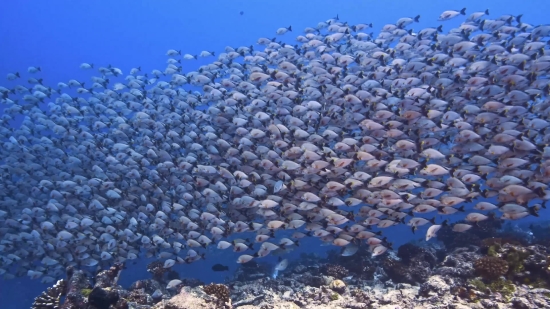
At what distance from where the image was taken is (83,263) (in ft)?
37.4

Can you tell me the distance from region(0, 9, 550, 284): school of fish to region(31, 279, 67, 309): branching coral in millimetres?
3040

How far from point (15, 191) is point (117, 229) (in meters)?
5.13

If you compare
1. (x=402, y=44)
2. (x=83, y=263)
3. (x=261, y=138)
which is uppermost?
(x=402, y=44)

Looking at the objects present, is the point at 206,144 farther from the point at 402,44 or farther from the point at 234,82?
the point at 402,44

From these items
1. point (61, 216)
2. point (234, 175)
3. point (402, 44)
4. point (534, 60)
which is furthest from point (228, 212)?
point (534, 60)

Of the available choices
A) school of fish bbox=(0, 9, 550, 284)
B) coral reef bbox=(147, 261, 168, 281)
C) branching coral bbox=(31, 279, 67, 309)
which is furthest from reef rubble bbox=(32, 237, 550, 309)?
coral reef bbox=(147, 261, 168, 281)

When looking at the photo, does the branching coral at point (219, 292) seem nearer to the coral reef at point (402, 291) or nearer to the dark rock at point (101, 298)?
the coral reef at point (402, 291)

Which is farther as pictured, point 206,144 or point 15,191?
point 15,191

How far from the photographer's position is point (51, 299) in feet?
23.4

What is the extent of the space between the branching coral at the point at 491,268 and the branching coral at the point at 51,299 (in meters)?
8.29

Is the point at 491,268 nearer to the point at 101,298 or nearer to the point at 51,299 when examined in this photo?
the point at 101,298

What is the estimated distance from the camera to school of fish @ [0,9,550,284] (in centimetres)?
902

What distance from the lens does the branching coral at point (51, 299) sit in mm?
7031

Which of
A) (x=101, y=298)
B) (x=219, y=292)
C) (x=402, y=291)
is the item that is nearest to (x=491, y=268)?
(x=402, y=291)
